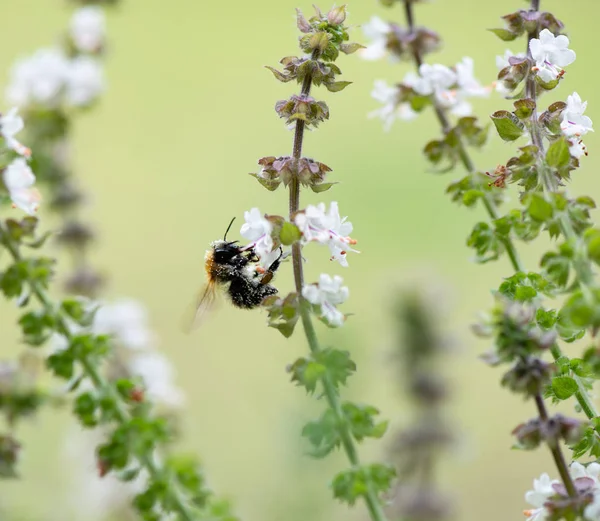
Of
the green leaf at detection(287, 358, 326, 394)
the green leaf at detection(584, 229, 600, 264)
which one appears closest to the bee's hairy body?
the green leaf at detection(287, 358, 326, 394)

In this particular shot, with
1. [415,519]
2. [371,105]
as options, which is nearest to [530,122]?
[415,519]

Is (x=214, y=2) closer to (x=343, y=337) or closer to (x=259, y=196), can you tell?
(x=259, y=196)

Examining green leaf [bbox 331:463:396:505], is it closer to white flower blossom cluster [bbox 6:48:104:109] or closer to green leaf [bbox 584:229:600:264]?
green leaf [bbox 584:229:600:264]

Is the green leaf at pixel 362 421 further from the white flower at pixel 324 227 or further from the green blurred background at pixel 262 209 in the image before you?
the green blurred background at pixel 262 209

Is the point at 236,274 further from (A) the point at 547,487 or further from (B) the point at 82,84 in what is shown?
(A) the point at 547,487

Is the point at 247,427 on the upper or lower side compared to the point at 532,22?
upper

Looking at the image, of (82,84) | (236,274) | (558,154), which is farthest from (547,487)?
(82,84)

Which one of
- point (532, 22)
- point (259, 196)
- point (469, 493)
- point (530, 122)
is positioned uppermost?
point (259, 196)

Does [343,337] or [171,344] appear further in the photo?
[171,344]
